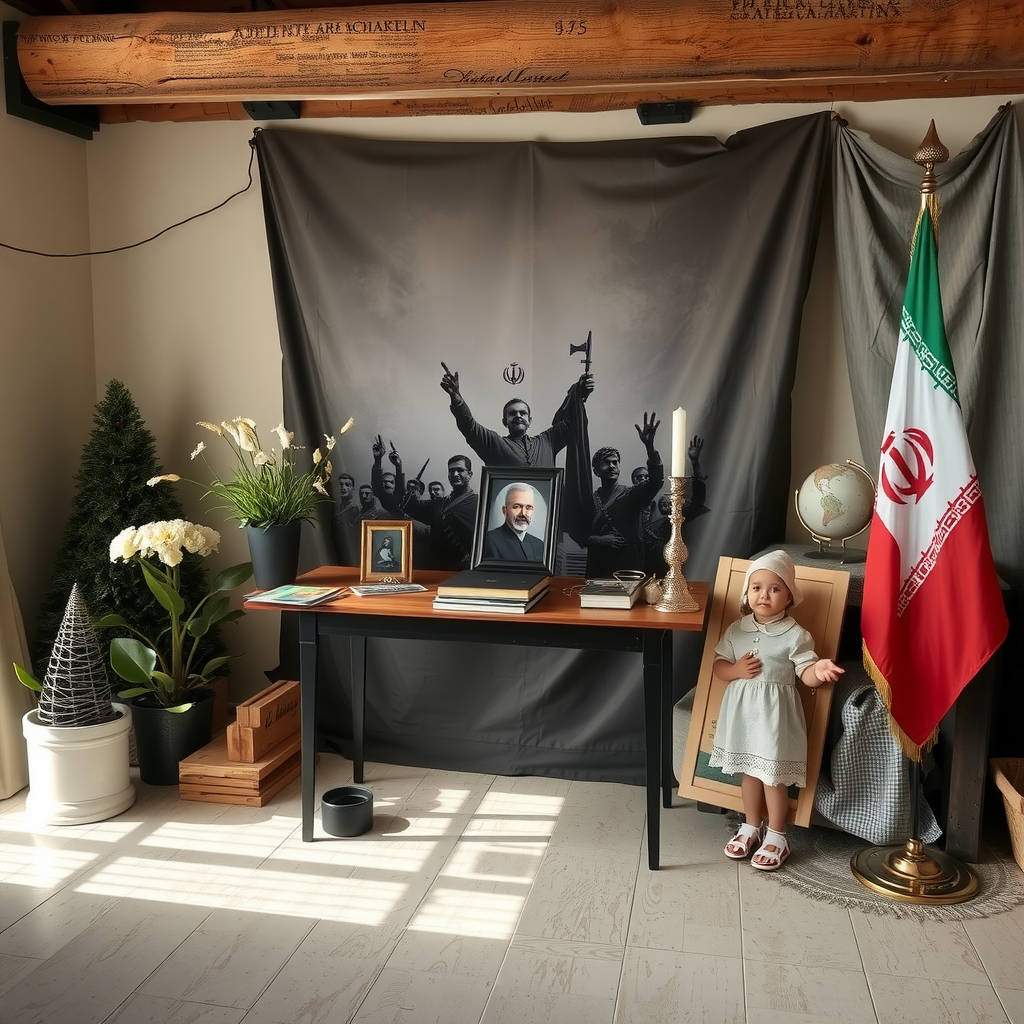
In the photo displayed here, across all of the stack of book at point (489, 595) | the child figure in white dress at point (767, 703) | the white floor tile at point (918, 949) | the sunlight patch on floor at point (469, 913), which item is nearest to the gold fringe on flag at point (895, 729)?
the child figure in white dress at point (767, 703)

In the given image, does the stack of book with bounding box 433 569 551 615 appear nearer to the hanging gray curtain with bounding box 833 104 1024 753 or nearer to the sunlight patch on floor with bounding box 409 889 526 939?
the sunlight patch on floor with bounding box 409 889 526 939

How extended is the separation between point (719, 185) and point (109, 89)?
196cm

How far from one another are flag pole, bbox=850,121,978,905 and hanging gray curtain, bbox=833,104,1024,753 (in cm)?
39

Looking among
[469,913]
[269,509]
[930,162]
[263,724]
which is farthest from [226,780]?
[930,162]

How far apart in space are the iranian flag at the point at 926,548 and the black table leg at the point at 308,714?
60.6 inches

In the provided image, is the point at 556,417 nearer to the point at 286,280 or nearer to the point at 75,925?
the point at 286,280

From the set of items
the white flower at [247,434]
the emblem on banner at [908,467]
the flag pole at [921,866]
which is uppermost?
the white flower at [247,434]

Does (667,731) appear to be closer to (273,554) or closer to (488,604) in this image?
(488,604)

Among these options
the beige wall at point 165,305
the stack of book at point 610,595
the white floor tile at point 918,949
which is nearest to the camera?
the white floor tile at point 918,949

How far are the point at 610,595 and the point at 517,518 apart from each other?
1.39ft

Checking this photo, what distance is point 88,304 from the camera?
3.78m

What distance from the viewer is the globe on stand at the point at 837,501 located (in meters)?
2.95

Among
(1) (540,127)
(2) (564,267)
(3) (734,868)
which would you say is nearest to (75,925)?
(3) (734,868)

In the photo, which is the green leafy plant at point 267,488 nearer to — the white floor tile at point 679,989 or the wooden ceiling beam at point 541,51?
the wooden ceiling beam at point 541,51
